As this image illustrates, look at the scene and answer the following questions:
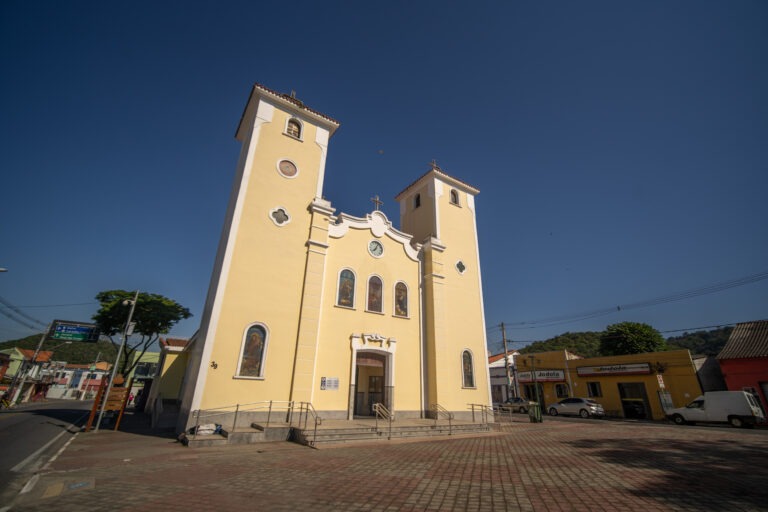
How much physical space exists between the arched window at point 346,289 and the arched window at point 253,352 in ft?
13.4

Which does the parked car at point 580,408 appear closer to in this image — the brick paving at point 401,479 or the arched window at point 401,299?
the brick paving at point 401,479

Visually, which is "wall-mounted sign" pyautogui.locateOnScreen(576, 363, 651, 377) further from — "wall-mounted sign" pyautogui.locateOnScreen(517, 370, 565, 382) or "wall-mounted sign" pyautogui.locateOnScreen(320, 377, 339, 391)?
"wall-mounted sign" pyautogui.locateOnScreen(320, 377, 339, 391)

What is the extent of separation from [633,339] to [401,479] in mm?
37450

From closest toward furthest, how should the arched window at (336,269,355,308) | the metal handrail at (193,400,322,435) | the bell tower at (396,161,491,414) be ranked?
the metal handrail at (193,400,322,435), the arched window at (336,269,355,308), the bell tower at (396,161,491,414)

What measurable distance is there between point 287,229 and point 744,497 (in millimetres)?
16190

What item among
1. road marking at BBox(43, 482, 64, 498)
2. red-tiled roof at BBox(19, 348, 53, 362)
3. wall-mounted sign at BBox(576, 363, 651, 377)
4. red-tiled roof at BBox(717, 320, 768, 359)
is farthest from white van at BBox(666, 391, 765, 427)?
red-tiled roof at BBox(19, 348, 53, 362)

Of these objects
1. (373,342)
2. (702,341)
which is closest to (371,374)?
(373,342)

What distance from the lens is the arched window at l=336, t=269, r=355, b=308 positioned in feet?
55.6

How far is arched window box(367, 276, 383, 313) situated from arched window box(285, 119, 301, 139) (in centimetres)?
930

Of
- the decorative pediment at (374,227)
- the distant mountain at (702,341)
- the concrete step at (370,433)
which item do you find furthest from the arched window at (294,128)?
the distant mountain at (702,341)

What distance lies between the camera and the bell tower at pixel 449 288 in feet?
61.1

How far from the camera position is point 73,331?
77.7 feet

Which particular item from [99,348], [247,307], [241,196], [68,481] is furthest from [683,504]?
[99,348]

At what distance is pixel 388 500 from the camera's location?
5262 mm
